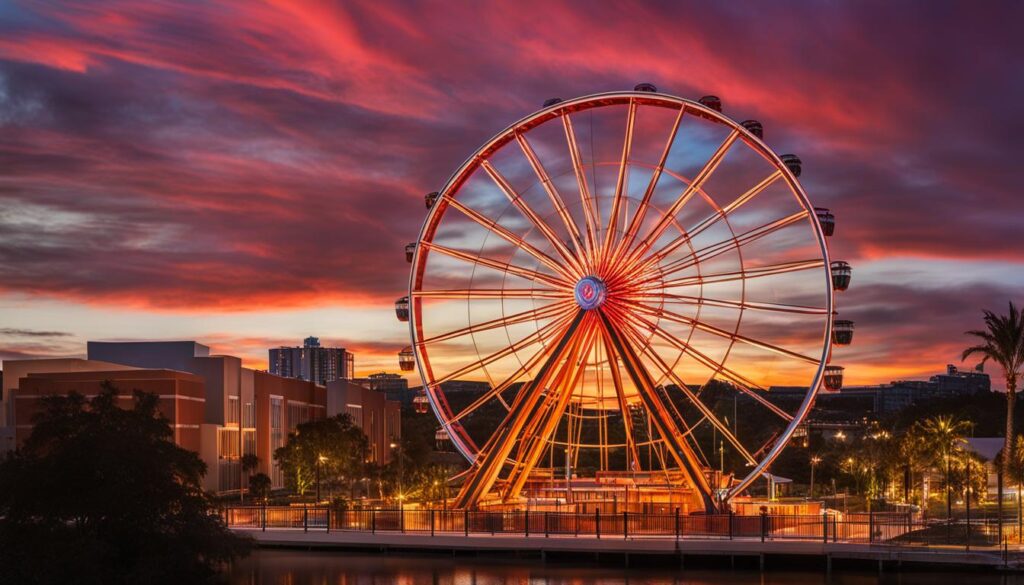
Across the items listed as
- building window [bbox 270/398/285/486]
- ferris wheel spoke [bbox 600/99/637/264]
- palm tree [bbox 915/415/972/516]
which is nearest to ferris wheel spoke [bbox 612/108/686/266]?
ferris wheel spoke [bbox 600/99/637/264]

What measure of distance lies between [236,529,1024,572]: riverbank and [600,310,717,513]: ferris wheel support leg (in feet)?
11.3

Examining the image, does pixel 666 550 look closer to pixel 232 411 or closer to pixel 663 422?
pixel 663 422

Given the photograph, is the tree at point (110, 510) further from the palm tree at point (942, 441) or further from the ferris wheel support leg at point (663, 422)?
the palm tree at point (942, 441)

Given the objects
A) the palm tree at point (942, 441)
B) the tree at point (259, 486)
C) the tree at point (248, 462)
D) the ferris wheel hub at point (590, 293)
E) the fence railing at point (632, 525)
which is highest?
the ferris wheel hub at point (590, 293)

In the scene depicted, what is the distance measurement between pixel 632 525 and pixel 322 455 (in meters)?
31.3

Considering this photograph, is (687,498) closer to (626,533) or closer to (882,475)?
(626,533)

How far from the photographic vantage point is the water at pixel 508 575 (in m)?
43.1

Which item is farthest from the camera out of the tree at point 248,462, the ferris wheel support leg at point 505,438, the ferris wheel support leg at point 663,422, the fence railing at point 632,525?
the tree at point 248,462

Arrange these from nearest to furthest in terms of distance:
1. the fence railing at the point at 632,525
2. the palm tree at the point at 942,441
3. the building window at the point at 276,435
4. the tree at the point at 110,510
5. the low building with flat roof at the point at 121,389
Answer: the tree at the point at 110,510, the fence railing at the point at 632,525, the palm tree at the point at 942,441, the low building with flat roof at the point at 121,389, the building window at the point at 276,435

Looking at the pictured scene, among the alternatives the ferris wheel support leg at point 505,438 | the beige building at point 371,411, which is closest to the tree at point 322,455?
the beige building at point 371,411

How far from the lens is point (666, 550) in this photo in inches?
1849

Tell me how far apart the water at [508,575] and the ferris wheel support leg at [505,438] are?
394 cm

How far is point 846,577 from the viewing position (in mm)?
44031

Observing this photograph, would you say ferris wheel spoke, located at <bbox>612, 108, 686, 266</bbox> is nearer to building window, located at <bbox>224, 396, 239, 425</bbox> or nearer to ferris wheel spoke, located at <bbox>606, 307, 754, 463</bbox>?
ferris wheel spoke, located at <bbox>606, 307, 754, 463</bbox>
